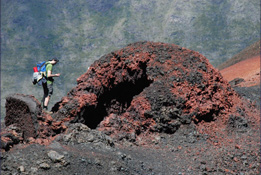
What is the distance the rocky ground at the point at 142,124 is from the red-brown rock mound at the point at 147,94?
2cm

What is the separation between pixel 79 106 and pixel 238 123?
Answer: 11.0 feet

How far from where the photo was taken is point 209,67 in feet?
23.1

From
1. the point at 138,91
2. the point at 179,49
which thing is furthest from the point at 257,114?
the point at 138,91

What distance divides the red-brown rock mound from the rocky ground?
2cm

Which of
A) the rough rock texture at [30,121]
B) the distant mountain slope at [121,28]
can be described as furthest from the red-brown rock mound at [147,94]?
the distant mountain slope at [121,28]

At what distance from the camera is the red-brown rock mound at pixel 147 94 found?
6.27 meters

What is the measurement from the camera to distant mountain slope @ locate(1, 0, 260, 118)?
50125 millimetres

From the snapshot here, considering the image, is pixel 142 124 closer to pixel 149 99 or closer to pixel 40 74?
pixel 149 99

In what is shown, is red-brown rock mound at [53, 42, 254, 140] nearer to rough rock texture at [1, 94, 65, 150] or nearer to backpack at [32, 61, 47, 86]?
rough rock texture at [1, 94, 65, 150]

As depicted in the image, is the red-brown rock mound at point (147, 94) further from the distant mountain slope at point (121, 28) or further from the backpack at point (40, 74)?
the distant mountain slope at point (121, 28)

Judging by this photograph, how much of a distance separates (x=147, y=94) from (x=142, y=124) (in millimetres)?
646

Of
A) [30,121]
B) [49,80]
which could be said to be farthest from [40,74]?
[30,121]

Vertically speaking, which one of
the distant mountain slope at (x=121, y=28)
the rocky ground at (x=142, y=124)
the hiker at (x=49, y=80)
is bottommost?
the rocky ground at (x=142, y=124)

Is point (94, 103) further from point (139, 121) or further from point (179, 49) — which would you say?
point (179, 49)
